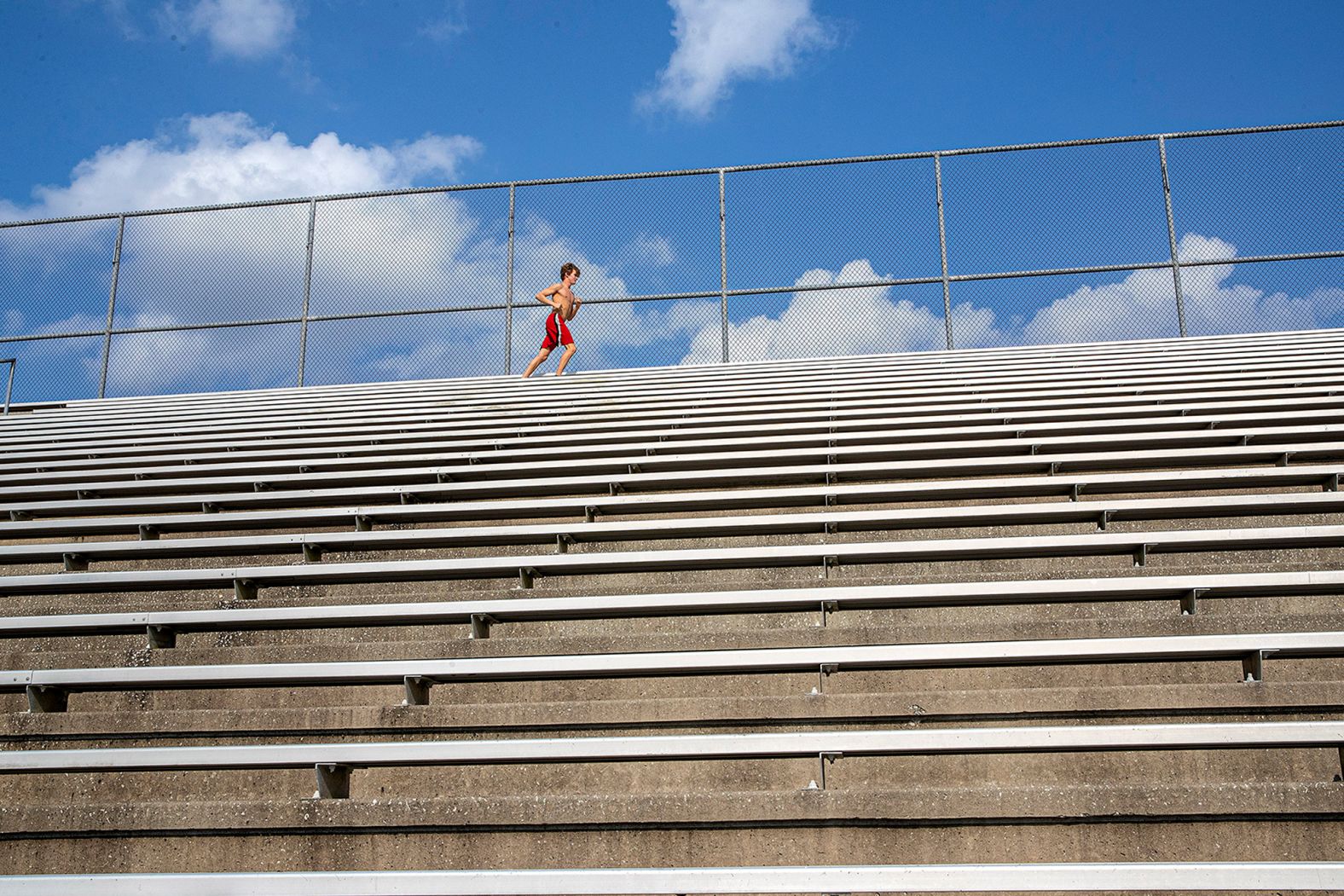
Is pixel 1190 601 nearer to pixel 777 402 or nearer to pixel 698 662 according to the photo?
pixel 698 662

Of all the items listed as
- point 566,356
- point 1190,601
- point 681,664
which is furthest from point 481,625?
point 566,356

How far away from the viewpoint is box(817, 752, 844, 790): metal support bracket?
2.77 meters

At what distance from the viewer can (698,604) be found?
3.46 meters

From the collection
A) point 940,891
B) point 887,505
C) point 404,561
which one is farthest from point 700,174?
point 940,891

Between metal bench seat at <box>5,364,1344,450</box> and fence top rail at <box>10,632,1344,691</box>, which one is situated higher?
metal bench seat at <box>5,364,1344,450</box>

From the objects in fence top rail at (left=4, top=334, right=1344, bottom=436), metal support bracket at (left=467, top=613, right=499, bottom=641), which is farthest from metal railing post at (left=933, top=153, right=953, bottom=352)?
metal support bracket at (left=467, top=613, right=499, bottom=641)

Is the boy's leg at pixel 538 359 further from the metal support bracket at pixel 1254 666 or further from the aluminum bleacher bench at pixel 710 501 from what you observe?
the metal support bracket at pixel 1254 666

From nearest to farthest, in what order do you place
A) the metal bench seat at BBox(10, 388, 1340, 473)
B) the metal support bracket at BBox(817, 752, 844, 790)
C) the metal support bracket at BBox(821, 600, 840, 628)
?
1. the metal support bracket at BBox(817, 752, 844, 790)
2. the metal support bracket at BBox(821, 600, 840, 628)
3. the metal bench seat at BBox(10, 388, 1340, 473)

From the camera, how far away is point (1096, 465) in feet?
15.0

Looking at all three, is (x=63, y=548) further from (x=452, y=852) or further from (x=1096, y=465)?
(x=1096, y=465)

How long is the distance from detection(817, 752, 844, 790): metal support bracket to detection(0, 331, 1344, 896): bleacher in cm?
1

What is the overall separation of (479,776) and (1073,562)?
2.00 metres

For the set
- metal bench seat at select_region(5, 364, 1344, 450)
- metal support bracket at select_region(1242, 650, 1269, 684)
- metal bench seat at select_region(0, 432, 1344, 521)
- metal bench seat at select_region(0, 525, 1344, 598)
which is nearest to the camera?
metal support bracket at select_region(1242, 650, 1269, 684)

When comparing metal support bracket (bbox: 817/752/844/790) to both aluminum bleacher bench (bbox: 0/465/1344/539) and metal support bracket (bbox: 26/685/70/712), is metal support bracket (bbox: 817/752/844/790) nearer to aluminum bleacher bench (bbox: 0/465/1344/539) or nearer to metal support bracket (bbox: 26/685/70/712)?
aluminum bleacher bench (bbox: 0/465/1344/539)
